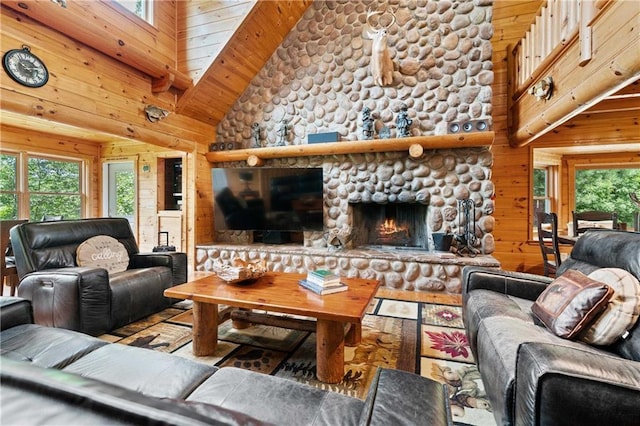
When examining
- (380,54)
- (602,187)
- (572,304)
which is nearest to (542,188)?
(602,187)

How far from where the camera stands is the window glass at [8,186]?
466 cm

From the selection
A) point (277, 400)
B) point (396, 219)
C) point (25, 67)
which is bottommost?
point (277, 400)

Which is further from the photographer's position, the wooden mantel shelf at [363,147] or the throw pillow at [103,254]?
the wooden mantel shelf at [363,147]

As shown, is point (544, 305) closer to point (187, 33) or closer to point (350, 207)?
point (350, 207)

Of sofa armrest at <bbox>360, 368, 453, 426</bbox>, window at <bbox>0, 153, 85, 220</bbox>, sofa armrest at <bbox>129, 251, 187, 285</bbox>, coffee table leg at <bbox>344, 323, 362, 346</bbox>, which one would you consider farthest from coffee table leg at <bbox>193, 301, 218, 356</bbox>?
window at <bbox>0, 153, 85, 220</bbox>

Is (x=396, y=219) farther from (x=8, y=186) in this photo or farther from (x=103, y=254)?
(x=8, y=186)

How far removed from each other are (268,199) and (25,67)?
2742mm

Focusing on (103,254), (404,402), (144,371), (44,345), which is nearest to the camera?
(404,402)

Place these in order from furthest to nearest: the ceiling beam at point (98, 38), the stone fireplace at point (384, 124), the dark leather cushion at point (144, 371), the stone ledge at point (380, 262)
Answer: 1. the stone fireplace at point (384, 124)
2. the stone ledge at point (380, 262)
3. the ceiling beam at point (98, 38)
4. the dark leather cushion at point (144, 371)

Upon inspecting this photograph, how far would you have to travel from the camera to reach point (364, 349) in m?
2.12

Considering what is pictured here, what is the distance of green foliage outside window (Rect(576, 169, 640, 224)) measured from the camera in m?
4.77

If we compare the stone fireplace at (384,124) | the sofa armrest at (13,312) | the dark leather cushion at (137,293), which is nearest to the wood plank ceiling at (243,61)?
the stone fireplace at (384,124)

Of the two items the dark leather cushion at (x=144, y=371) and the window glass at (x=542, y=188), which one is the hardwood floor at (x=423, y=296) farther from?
the window glass at (x=542, y=188)

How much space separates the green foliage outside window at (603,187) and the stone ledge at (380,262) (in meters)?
2.78
